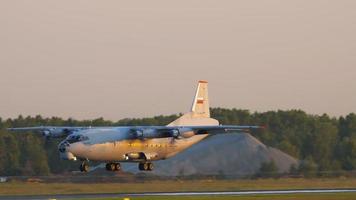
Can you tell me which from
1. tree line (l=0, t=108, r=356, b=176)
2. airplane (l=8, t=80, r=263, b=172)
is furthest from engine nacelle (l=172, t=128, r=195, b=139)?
tree line (l=0, t=108, r=356, b=176)

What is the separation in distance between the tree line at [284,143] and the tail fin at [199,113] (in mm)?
7380

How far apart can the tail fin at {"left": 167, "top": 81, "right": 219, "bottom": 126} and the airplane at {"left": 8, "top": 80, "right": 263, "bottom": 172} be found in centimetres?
9

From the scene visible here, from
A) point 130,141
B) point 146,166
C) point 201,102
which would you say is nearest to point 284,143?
point 201,102

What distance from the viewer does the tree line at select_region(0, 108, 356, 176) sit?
107025 mm

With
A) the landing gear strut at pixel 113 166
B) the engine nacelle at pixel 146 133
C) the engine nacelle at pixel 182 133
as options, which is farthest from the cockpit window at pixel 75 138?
the engine nacelle at pixel 182 133

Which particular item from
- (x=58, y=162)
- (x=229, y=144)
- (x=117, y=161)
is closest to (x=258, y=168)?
(x=229, y=144)

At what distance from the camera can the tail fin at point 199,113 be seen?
96.4 meters

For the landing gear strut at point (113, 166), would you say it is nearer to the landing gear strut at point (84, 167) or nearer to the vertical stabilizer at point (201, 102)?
the landing gear strut at point (84, 167)

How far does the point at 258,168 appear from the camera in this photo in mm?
99875

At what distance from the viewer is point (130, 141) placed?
8962 centimetres

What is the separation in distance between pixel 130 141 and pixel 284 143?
87.8 feet

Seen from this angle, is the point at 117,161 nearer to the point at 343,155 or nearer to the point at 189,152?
the point at 189,152

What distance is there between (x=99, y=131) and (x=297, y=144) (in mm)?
32047

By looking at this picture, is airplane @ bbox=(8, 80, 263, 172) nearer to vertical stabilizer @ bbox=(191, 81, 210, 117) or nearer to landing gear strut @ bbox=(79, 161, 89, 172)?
landing gear strut @ bbox=(79, 161, 89, 172)
